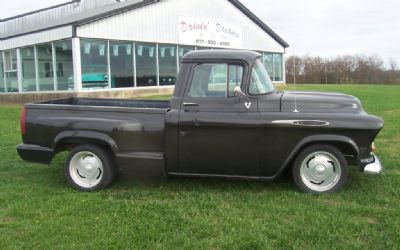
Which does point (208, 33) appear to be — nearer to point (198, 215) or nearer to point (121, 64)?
point (121, 64)

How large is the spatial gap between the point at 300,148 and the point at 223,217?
1388 mm

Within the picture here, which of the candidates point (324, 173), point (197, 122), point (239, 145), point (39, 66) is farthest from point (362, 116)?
point (39, 66)

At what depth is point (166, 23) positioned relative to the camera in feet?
80.0

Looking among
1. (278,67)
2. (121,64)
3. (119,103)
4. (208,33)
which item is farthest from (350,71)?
(119,103)

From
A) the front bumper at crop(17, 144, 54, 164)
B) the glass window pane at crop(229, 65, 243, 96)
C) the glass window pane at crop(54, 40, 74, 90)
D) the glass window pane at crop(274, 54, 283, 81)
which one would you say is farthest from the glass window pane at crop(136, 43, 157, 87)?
the glass window pane at crop(229, 65, 243, 96)

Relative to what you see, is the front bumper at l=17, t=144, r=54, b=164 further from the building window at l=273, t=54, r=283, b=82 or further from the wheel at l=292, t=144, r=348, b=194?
the building window at l=273, t=54, r=283, b=82

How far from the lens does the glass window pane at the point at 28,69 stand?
21.7m

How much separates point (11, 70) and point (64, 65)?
15.5 feet

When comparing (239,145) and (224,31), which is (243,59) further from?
(224,31)

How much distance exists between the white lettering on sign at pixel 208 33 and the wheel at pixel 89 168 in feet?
64.7

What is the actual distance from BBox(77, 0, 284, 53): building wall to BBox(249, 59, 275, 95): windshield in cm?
1484

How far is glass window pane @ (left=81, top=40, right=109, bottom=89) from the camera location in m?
19.9

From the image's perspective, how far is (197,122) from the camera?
5.68 metres

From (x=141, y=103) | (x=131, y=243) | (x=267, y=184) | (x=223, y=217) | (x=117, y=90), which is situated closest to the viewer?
(x=131, y=243)
